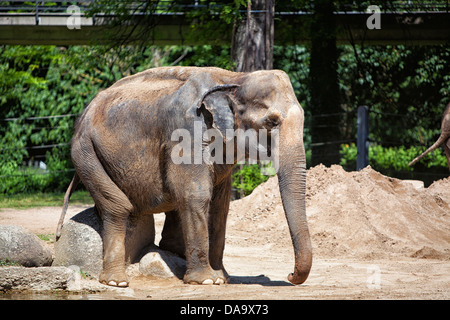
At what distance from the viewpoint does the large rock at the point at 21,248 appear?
7789mm

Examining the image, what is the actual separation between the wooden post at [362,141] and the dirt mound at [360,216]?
2432 millimetres

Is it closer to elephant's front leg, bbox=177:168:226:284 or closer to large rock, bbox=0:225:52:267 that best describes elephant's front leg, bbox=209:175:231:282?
elephant's front leg, bbox=177:168:226:284

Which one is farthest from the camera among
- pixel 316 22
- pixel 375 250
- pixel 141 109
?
pixel 316 22

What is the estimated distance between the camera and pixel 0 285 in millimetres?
6879

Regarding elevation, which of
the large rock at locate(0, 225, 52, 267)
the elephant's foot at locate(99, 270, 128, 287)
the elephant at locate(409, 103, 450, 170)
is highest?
the elephant at locate(409, 103, 450, 170)

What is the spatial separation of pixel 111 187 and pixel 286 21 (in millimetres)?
9992

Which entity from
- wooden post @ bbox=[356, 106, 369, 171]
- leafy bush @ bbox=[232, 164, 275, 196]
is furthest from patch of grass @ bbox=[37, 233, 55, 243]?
wooden post @ bbox=[356, 106, 369, 171]

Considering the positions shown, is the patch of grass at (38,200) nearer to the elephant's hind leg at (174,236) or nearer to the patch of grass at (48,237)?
the patch of grass at (48,237)

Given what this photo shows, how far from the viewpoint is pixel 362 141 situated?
15.2 meters

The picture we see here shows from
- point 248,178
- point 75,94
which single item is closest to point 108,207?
point 248,178

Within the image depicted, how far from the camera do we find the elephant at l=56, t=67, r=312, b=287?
7102mm

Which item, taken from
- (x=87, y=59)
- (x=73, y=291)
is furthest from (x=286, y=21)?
(x=73, y=291)

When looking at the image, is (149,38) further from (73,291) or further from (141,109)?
(73,291)

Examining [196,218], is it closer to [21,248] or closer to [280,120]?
[280,120]
